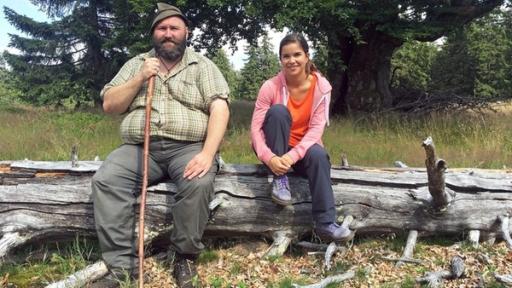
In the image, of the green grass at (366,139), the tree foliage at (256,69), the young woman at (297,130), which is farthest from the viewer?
the tree foliage at (256,69)

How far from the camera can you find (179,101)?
386cm

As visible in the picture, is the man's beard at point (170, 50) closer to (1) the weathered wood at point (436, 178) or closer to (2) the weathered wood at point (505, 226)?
(1) the weathered wood at point (436, 178)

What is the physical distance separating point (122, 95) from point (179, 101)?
0.45 metres

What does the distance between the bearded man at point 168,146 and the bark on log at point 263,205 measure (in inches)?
12.2

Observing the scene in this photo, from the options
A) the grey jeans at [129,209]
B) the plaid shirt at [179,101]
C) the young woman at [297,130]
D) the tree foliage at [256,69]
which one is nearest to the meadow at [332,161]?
the grey jeans at [129,209]

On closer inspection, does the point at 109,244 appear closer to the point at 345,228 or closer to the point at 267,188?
the point at 267,188

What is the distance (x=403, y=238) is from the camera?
4070 millimetres

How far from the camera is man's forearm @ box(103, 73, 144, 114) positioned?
369 centimetres

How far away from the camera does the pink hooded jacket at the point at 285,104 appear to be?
3.64m

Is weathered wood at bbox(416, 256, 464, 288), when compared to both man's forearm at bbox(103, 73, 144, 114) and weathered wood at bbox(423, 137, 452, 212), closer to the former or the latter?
weathered wood at bbox(423, 137, 452, 212)

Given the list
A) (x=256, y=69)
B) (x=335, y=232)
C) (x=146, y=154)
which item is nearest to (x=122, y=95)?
(x=146, y=154)

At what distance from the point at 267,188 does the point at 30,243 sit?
202 centimetres

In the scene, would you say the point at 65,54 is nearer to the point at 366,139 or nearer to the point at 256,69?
the point at 366,139

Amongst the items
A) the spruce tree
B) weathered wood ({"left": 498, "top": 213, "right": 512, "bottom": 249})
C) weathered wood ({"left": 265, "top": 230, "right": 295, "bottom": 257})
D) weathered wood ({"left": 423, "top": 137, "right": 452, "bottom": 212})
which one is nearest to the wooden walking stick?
weathered wood ({"left": 265, "top": 230, "right": 295, "bottom": 257})
